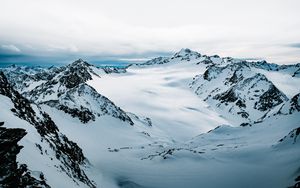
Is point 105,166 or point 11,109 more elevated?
point 11,109

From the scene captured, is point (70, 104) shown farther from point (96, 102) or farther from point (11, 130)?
point (11, 130)

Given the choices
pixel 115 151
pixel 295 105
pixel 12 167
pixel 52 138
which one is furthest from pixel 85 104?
pixel 12 167

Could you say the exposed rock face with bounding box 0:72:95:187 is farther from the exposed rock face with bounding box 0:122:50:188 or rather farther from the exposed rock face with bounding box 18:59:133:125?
the exposed rock face with bounding box 18:59:133:125

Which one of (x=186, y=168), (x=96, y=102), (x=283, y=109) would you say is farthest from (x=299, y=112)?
(x=96, y=102)

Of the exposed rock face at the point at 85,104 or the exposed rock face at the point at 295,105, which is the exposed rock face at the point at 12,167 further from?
the exposed rock face at the point at 85,104

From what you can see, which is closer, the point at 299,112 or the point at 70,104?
the point at 299,112
